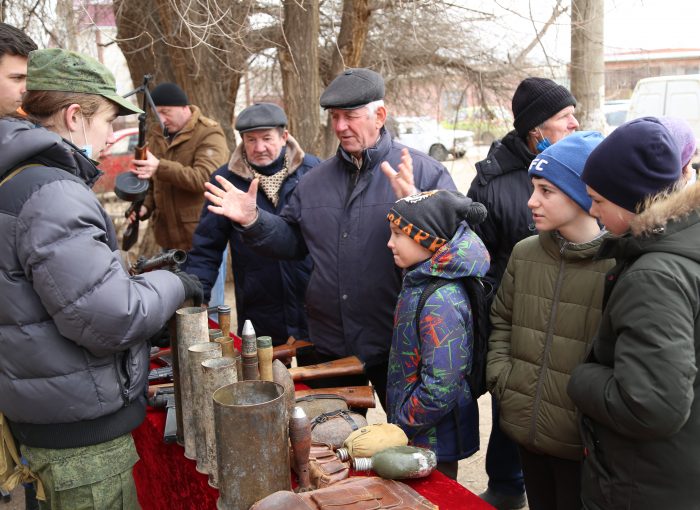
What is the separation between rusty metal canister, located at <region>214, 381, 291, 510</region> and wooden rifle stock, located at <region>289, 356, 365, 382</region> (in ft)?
2.99

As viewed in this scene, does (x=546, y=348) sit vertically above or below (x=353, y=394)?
above

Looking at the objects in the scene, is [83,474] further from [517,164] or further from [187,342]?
[517,164]

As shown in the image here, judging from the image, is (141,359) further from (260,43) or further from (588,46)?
(260,43)

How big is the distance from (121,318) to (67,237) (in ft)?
0.88

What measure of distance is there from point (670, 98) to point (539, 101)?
8.14m

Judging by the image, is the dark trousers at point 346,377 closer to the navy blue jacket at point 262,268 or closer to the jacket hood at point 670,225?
the navy blue jacket at point 262,268

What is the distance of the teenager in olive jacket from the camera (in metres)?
1.65

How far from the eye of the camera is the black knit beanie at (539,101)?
9.43 feet

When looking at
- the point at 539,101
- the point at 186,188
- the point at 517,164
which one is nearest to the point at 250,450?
the point at 517,164

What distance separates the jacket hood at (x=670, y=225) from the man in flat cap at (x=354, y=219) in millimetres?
1087

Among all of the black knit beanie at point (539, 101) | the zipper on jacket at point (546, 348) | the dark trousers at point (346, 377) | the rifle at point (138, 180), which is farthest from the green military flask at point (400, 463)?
the rifle at point (138, 180)

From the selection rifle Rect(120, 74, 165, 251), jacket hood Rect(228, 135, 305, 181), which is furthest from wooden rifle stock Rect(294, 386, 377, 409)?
rifle Rect(120, 74, 165, 251)

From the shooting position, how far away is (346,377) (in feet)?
9.32

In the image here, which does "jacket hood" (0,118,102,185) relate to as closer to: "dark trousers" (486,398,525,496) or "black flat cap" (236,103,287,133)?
"black flat cap" (236,103,287,133)
